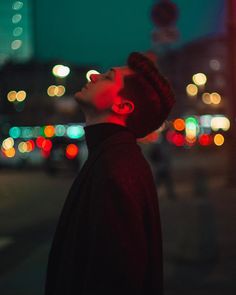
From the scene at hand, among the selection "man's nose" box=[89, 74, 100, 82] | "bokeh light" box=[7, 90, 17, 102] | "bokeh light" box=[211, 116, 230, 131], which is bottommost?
"man's nose" box=[89, 74, 100, 82]

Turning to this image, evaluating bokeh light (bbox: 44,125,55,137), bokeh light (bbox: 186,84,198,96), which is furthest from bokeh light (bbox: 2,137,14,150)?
bokeh light (bbox: 186,84,198,96)

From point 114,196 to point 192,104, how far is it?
58.8 meters

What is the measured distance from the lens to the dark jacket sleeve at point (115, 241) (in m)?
2.02

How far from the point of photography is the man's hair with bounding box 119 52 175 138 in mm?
2320

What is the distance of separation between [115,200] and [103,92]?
0.40 meters

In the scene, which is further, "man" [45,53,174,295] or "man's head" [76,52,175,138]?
"man's head" [76,52,175,138]

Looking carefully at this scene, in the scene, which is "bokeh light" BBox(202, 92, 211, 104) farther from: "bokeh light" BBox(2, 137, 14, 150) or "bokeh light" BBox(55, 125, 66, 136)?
"bokeh light" BBox(2, 137, 14, 150)

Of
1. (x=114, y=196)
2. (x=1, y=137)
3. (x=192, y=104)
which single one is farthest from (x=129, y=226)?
(x=192, y=104)

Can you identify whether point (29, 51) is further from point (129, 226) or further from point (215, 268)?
point (129, 226)

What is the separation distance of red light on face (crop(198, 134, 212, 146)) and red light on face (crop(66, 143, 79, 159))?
69.4 feet

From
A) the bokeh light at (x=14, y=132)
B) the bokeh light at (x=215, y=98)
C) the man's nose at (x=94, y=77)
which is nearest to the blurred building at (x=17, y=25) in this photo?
the man's nose at (x=94, y=77)

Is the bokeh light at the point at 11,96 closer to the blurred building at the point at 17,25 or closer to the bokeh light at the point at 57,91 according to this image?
the bokeh light at the point at 57,91

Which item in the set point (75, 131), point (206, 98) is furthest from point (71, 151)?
point (206, 98)

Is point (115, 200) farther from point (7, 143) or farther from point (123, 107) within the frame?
point (7, 143)
